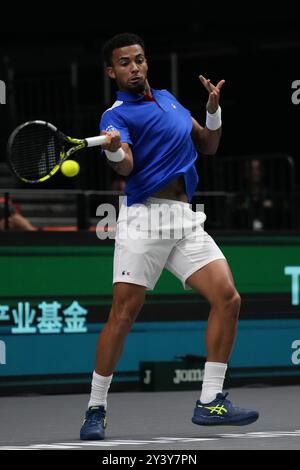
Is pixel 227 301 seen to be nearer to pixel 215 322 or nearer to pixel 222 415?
pixel 215 322

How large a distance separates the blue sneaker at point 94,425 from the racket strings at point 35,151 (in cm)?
130

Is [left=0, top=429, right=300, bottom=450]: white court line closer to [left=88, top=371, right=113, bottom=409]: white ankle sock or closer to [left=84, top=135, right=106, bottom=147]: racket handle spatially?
[left=88, top=371, right=113, bottom=409]: white ankle sock

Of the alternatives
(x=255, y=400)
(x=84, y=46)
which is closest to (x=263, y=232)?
(x=255, y=400)

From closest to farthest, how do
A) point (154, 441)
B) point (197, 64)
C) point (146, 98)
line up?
point (154, 441) < point (146, 98) < point (197, 64)

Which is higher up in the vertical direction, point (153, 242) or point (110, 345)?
point (153, 242)

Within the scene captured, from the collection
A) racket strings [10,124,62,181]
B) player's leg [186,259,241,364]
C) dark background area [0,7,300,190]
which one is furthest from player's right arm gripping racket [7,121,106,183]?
dark background area [0,7,300,190]

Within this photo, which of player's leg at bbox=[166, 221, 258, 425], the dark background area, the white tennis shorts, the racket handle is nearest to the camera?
the racket handle

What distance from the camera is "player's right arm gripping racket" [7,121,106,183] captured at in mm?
7359

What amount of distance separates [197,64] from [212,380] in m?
11.7

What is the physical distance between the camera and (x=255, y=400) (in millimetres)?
10195

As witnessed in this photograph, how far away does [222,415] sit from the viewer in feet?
24.5

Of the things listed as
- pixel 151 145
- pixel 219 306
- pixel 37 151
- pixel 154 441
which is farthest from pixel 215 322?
pixel 37 151

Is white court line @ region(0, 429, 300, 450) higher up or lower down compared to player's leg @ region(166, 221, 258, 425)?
lower down

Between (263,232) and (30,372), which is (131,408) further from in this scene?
(263,232)
